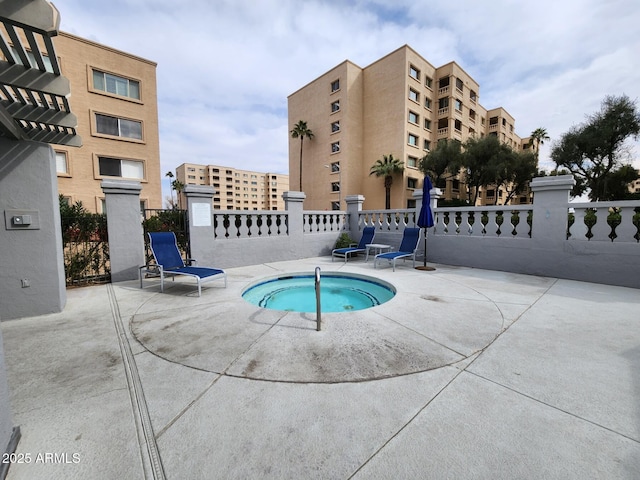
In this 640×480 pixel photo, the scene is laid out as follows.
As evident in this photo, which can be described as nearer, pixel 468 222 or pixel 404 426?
pixel 404 426

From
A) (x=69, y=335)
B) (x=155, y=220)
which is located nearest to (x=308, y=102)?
(x=155, y=220)

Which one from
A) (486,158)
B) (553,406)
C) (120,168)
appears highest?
(486,158)

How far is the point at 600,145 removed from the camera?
2348cm

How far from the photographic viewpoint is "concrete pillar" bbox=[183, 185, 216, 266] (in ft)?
25.9

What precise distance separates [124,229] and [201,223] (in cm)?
191

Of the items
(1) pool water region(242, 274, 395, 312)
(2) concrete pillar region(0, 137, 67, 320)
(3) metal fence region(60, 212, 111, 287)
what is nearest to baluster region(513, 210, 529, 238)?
(1) pool water region(242, 274, 395, 312)

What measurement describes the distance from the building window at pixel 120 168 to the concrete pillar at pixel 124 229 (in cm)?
1486

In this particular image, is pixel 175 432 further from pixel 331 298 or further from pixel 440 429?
pixel 331 298

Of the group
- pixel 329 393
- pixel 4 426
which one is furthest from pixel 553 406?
pixel 4 426

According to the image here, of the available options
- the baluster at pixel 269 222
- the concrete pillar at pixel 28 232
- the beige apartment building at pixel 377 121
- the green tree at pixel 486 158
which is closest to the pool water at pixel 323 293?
the baluster at pixel 269 222

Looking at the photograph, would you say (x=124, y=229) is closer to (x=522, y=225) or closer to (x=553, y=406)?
(x=553, y=406)

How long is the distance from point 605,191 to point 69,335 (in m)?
39.8

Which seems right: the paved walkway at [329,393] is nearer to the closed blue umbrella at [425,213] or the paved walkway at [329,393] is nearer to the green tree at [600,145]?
the closed blue umbrella at [425,213]

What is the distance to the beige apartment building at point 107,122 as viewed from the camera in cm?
1677
